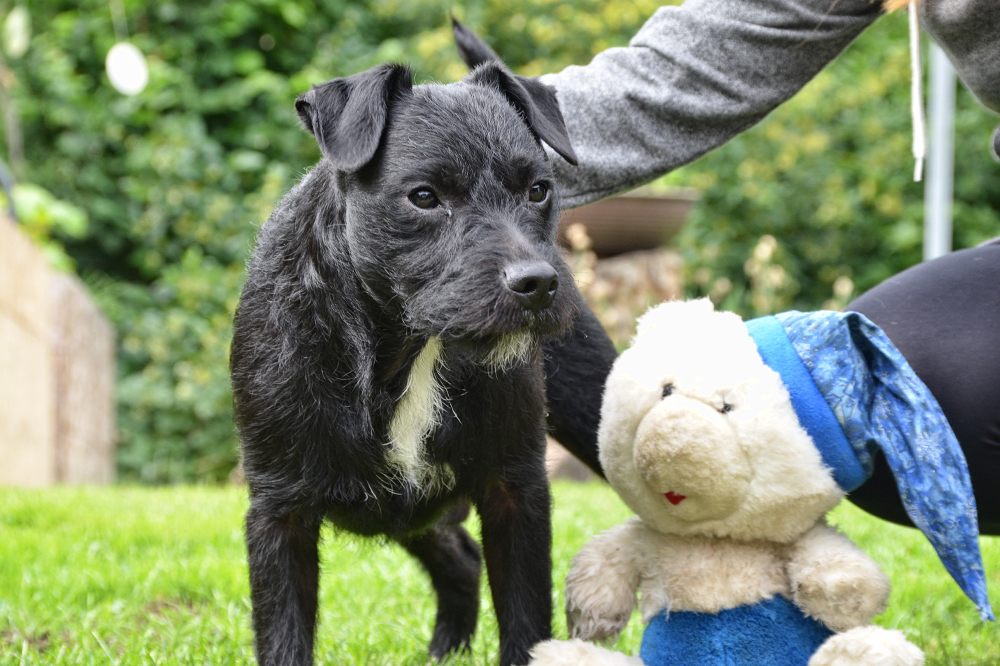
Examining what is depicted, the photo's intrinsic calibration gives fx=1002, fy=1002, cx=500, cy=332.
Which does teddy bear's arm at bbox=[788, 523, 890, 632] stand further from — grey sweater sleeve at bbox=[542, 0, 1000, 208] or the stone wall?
the stone wall

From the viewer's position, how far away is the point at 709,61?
8.13ft

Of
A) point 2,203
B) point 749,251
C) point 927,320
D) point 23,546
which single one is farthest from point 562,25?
point 927,320

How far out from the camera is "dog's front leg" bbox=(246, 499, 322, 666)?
2.08m

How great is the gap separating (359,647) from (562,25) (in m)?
8.29

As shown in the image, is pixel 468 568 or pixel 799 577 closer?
pixel 799 577

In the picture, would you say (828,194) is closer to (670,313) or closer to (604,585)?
(670,313)

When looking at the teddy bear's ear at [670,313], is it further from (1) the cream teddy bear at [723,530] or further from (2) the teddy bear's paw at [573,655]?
(2) the teddy bear's paw at [573,655]

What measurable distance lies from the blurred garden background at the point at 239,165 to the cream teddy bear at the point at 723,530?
18.0 feet

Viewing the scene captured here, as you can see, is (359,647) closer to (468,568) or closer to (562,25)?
(468,568)

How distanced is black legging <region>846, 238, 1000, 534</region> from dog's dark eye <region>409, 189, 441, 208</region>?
3.56 ft

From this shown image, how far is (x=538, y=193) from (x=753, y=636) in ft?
3.18

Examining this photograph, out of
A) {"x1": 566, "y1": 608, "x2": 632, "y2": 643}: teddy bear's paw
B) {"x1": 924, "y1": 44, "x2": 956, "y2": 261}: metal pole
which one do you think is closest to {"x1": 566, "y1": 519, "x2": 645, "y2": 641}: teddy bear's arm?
{"x1": 566, "y1": 608, "x2": 632, "y2": 643}: teddy bear's paw

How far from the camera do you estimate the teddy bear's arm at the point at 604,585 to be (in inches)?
81.2

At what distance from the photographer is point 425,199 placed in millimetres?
1965
